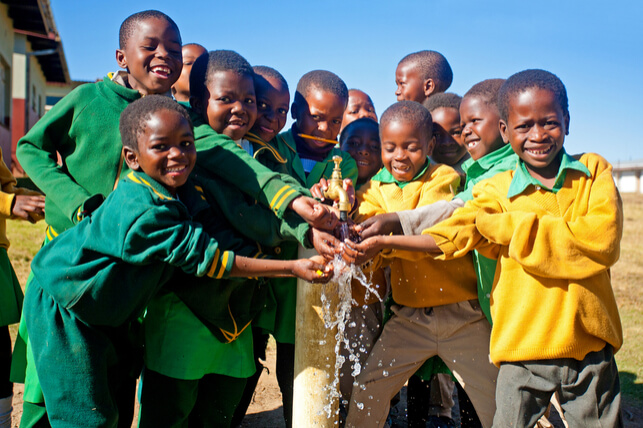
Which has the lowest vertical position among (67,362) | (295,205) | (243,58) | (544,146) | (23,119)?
(67,362)

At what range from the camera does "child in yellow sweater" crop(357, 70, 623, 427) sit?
2107 mm

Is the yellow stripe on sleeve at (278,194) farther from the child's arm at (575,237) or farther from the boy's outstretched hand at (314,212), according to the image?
the child's arm at (575,237)

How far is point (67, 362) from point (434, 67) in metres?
2.74

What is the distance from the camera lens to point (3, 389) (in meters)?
2.77

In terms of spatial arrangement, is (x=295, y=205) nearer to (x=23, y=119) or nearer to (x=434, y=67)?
(x=434, y=67)

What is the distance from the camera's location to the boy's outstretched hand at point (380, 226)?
94.0 inches

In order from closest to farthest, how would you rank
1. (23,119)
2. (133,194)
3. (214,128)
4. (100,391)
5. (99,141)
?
(133,194) < (100,391) < (99,141) < (214,128) < (23,119)

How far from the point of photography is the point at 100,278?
2.03 m

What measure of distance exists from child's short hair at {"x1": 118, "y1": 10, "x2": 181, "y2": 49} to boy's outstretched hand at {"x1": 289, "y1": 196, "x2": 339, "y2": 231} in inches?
40.2

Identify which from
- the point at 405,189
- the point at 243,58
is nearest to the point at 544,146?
the point at 405,189

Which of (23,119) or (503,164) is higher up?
(23,119)

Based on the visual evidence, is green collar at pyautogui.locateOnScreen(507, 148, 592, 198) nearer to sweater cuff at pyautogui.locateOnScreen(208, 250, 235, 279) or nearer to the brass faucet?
the brass faucet

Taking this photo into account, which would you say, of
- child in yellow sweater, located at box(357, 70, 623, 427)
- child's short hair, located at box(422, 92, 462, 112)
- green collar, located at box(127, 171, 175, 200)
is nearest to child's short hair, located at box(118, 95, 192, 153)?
green collar, located at box(127, 171, 175, 200)

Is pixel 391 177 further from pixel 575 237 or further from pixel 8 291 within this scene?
pixel 8 291
